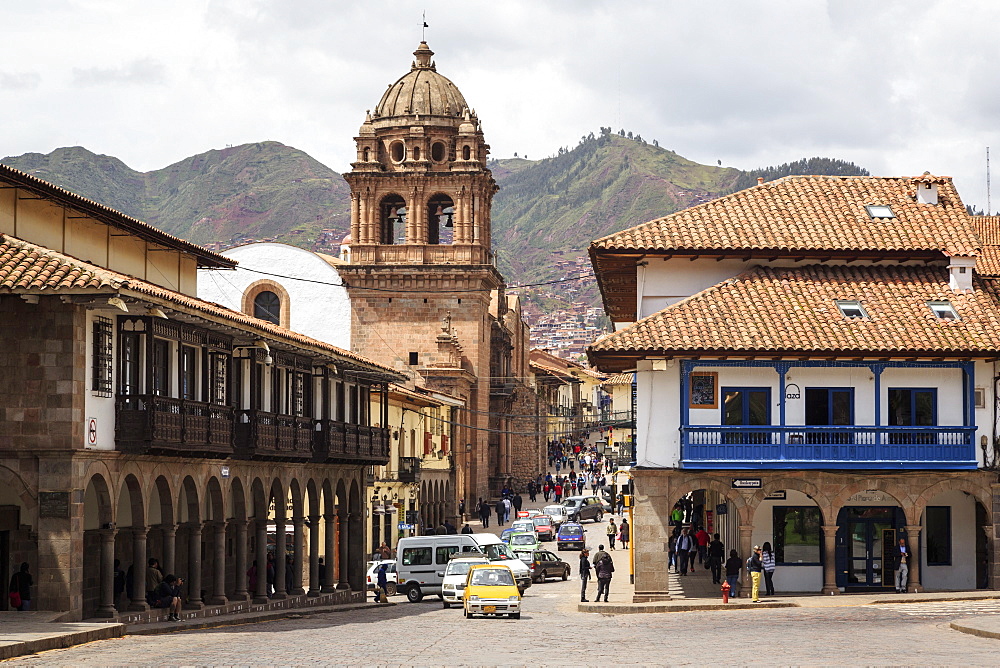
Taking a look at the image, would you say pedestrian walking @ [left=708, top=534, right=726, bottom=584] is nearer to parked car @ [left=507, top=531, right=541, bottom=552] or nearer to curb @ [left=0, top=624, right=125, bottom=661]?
parked car @ [left=507, top=531, right=541, bottom=552]

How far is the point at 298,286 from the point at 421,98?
1222 centimetres

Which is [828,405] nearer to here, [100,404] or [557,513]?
[100,404]

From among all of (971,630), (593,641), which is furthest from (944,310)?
(593,641)

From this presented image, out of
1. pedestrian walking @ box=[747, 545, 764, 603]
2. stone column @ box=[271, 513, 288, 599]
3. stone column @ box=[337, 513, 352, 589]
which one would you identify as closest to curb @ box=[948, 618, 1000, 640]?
pedestrian walking @ box=[747, 545, 764, 603]

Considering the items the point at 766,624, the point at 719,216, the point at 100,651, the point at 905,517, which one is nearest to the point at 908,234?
the point at 719,216

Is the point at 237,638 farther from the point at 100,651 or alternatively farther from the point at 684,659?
the point at 684,659

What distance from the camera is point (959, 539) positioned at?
3869 cm

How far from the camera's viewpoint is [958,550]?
38.6m

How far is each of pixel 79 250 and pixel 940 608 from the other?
1987 cm

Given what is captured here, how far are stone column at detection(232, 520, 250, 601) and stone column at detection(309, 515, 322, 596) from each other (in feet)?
18.9

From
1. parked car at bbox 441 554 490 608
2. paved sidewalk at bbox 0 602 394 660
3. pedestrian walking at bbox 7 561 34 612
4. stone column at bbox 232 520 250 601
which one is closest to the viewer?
paved sidewalk at bbox 0 602 394 660

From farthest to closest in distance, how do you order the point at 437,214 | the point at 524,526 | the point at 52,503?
the point at 437,214 → the point at 524,526 → the point at 52,503

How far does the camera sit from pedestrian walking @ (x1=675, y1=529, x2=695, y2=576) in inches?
1817

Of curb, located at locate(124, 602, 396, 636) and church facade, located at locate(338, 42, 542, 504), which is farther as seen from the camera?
church facade, located at locate(338, 42, 542, 504)
